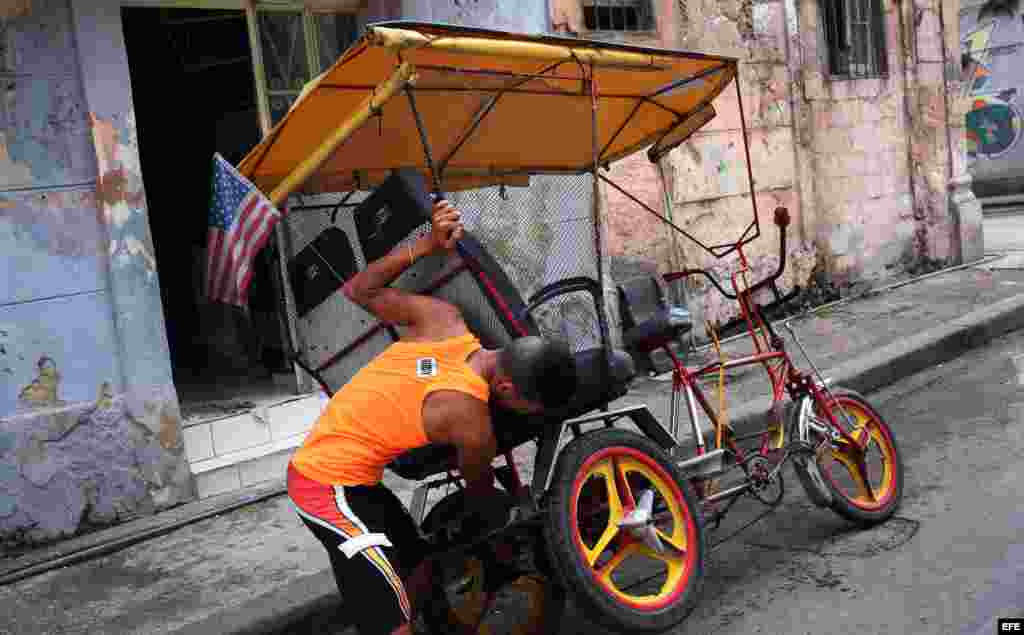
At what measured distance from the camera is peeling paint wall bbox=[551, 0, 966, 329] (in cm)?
903

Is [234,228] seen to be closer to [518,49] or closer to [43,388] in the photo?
[518,49]

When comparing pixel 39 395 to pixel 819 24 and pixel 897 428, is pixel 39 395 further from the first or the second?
pixel 819 24

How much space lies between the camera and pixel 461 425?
10.0ft

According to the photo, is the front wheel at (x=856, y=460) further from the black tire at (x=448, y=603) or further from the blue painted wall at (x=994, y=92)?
the blue painted wall at (x=994, y=92)

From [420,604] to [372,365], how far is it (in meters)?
0.80

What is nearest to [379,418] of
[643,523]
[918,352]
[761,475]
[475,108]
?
[643,523]

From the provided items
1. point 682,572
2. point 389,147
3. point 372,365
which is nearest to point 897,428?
point 682,572

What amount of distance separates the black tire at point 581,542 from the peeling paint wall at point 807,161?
5.03m

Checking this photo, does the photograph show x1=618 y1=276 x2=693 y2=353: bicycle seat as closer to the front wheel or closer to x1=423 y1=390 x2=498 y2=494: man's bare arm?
the front wheel

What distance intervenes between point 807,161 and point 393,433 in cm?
832

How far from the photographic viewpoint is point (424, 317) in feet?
11.1

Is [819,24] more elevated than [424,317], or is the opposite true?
[819,24]

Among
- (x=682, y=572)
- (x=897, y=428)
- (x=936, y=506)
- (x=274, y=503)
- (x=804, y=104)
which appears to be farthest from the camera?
(x=804, y=104)

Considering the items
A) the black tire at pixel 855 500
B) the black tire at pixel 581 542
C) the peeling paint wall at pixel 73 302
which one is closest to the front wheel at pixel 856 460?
the black tire at pixel 855 500
